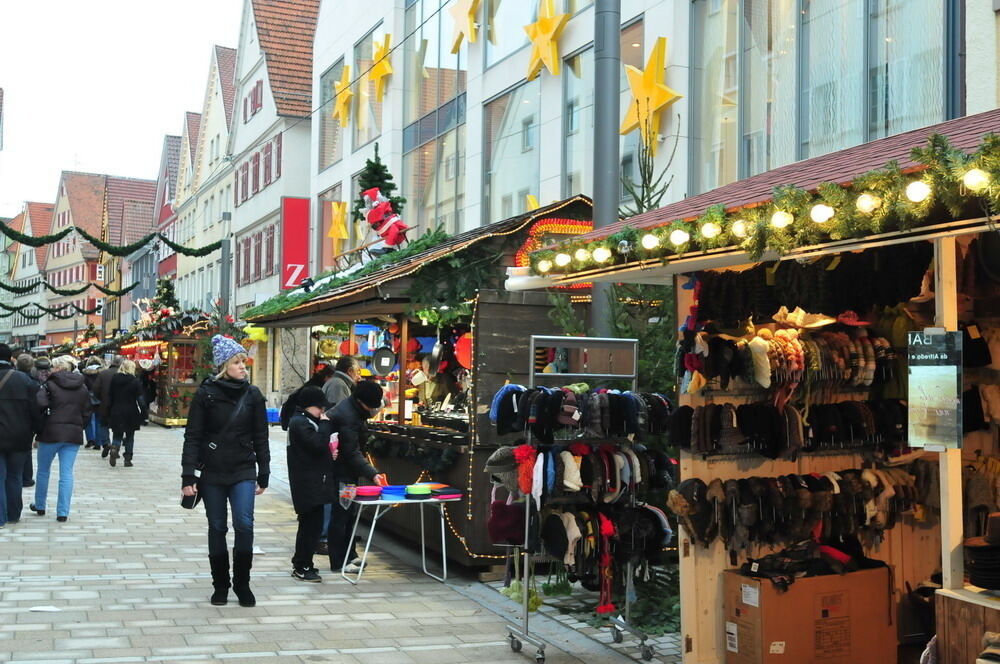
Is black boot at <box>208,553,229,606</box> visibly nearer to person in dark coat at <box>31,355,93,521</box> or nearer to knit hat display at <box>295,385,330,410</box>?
knit hat display at <box>295,385,330,410</box>

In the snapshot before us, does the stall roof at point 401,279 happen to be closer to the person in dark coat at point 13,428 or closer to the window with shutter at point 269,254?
the person in dark coat at point 13,428

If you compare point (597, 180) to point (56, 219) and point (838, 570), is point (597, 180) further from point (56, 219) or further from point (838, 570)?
point (56, 219)

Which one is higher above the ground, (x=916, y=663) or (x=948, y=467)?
(x=948, y=467)

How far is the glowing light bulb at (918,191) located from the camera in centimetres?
474

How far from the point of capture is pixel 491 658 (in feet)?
23.4

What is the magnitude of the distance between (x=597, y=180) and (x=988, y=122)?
413 centimetres

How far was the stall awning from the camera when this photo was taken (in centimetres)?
521

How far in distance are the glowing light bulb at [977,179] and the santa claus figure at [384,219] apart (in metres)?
12.7

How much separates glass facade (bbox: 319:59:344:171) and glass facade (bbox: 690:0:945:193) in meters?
16.3

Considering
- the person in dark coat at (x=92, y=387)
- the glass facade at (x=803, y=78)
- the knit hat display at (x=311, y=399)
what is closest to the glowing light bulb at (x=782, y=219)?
the knit hat display at (x=311, y=399)

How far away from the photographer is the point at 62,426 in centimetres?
1252

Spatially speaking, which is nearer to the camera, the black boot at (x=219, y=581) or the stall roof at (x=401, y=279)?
the black boot at (x=219, y=581)

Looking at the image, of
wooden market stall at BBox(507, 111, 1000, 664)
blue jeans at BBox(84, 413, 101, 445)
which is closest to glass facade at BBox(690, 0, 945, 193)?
wooden market stall at BBox(507, 111, 1000, 664)

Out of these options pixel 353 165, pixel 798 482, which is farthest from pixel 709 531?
pixel 353 165
